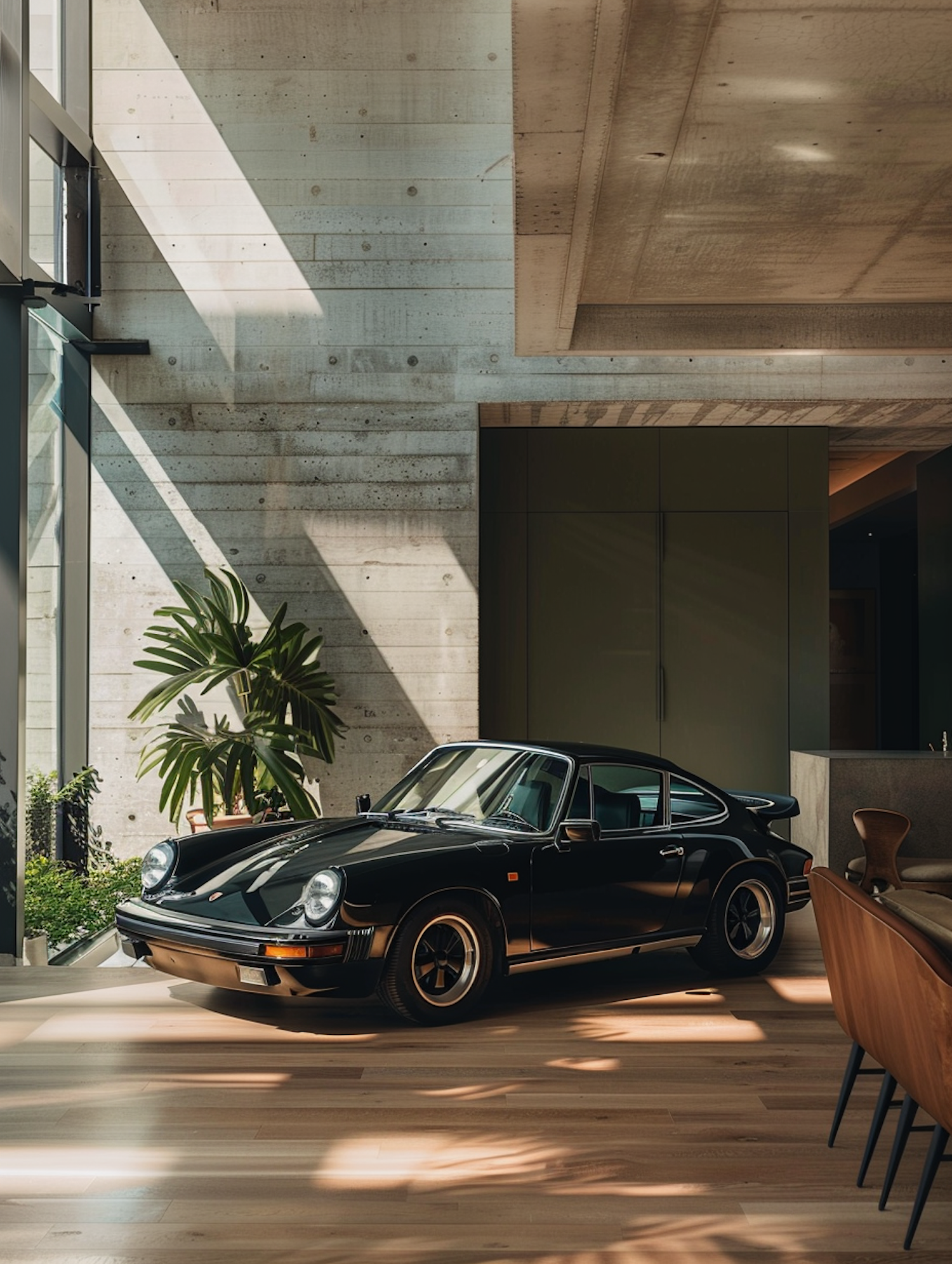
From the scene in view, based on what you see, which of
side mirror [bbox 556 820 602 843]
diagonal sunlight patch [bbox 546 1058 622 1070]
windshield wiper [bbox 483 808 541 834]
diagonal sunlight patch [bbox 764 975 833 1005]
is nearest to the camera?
diagonal sunlight patch [bbox 546 1058 622 1070]

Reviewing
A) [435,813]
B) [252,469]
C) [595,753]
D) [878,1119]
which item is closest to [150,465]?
[252,469]

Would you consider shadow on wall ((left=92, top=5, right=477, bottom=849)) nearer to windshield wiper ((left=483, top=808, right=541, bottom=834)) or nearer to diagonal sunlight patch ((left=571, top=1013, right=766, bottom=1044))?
windshield wiper ((left=483, top=808, right=541, bottom=834))

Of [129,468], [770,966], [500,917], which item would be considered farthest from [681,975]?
[129,468]

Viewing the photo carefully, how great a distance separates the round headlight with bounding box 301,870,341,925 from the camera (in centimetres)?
462

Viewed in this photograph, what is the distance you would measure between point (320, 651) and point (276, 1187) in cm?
643

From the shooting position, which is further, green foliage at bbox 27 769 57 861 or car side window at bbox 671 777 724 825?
green foliage at bbox 27 769 57 861

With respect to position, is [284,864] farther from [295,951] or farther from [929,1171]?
[929,1171]

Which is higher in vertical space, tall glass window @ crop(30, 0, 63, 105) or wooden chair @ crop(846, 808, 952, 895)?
tall glass window @ crop(30, 0, 63, 105)

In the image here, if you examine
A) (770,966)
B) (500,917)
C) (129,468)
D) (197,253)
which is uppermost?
(197,253)

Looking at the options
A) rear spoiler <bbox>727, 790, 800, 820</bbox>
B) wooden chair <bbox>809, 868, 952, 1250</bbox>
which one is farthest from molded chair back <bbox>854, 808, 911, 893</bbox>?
wooden chair <bbox>809, 868, 952, 1250</bbox>

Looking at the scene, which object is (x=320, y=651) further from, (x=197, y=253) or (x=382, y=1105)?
(x=382, y=1105)

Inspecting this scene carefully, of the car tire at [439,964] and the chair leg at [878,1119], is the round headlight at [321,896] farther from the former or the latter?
the chair leg at [878,1119]

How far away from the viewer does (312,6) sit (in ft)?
31.1

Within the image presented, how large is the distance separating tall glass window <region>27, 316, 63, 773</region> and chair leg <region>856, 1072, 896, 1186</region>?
6.53m
